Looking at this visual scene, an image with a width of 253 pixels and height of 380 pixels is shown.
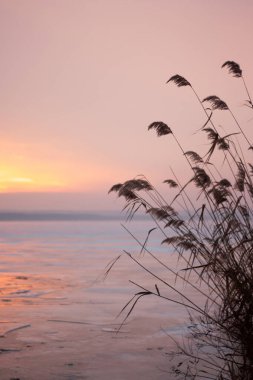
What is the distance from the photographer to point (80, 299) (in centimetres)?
688

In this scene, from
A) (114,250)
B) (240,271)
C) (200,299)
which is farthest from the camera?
(114,250)

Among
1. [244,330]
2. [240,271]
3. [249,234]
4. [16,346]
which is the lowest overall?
[16,346]

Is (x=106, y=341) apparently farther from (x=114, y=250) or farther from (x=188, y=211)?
(x=114, y=250)

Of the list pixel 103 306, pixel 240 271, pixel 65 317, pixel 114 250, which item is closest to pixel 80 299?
pixel 103 306

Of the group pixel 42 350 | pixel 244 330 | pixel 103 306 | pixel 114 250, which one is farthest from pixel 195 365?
pixel 114 250

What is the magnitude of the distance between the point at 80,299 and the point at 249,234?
10.9ft

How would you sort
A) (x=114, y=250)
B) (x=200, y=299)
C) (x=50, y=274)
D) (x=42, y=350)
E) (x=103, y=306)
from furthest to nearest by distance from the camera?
(x=114, y=250) → (x=50, y=274) → (x=200, y=299) → (x=103, y=306) → (x=42, y=350)

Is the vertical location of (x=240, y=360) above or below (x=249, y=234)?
below

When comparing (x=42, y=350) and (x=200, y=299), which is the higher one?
(x=200, y=299)

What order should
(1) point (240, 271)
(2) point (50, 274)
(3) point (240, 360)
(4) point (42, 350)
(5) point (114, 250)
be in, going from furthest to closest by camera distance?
1. (5) point (114, 250)
2. (2) point (50, 274)
3. (4) point (42, 350)
4. (3) point (240, 360)
5. (1) point (240, 271)

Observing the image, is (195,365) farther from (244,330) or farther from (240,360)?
(244,330)

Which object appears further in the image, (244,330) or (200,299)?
(200,299)

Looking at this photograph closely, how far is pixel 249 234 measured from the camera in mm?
4102

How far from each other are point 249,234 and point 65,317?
2.47 meters
